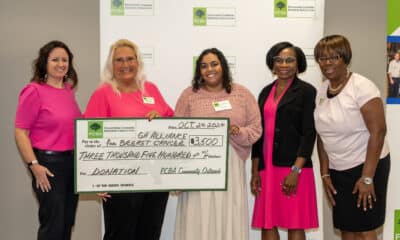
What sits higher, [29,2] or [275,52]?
[29,2]

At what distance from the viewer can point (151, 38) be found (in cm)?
336

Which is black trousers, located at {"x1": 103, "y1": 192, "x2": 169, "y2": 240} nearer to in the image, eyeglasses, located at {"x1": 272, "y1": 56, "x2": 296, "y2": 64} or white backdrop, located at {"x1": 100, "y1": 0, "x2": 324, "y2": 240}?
white backdrop, located at {"x1": 100, "y1": 0, "x2": 324, "y2": 240}

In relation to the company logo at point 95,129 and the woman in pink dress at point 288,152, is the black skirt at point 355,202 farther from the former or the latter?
the company logo at point 95,129

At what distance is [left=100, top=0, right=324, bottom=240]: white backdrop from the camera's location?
334 centimetres

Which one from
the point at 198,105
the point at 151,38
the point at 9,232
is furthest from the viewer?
the point at 9,232

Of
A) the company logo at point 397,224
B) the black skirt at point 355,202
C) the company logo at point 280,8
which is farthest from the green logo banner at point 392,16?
the company logo at point 397,224

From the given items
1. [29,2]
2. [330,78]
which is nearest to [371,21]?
[330,78]

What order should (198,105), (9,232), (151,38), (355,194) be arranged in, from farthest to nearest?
(9,232)
(151,38)
(198,105)
(355,194)

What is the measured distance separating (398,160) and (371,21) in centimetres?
125

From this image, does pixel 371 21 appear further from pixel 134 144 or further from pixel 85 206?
pixel 85 206

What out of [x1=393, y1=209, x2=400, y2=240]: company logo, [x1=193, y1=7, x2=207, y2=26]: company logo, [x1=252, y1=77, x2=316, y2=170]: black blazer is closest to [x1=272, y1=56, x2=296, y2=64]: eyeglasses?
[x1=252, y1=77, x2=316, y2=170]: black blazer

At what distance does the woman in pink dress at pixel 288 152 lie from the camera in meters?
2.72

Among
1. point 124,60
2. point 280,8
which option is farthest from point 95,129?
point 280,8

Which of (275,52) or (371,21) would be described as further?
(371,21)
